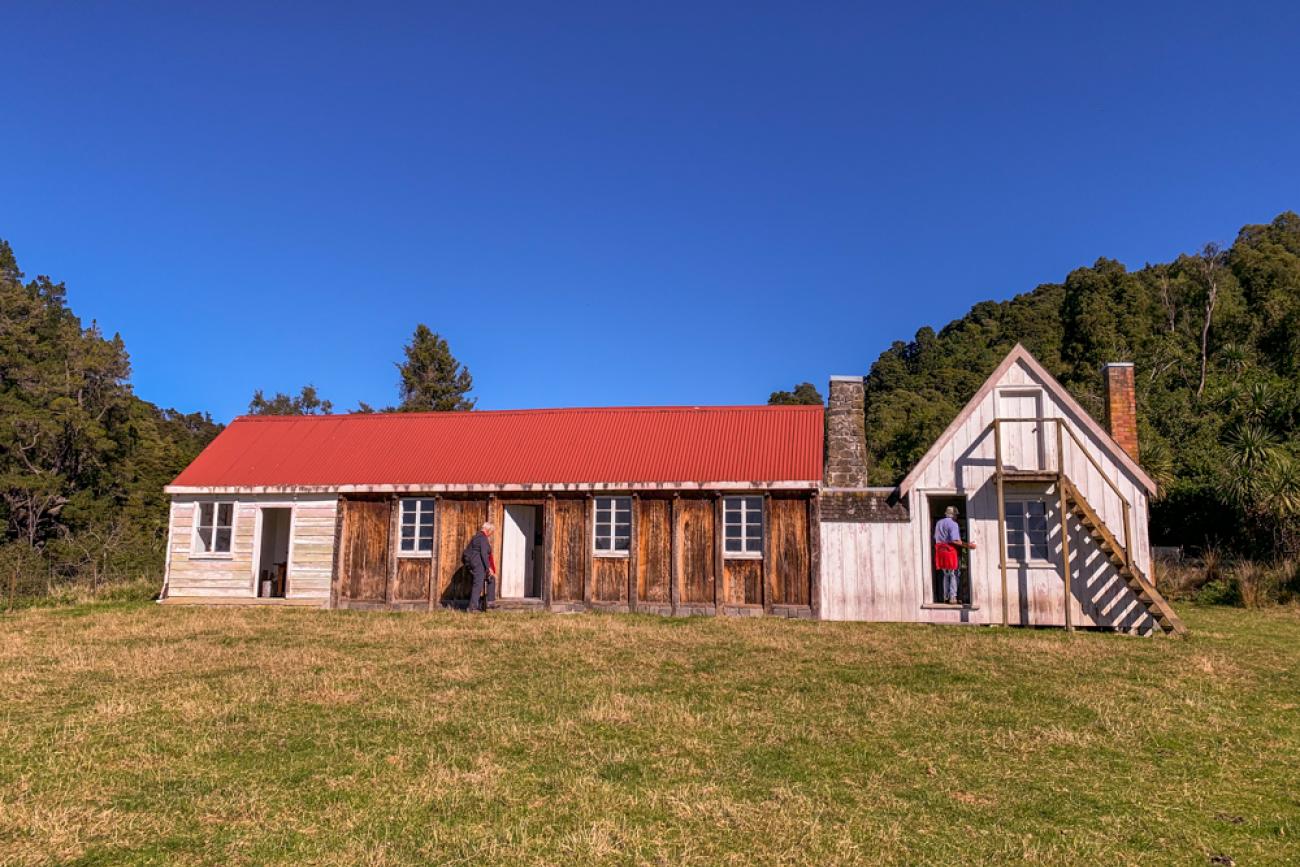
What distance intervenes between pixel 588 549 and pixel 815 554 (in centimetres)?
513

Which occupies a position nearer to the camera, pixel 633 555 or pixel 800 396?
pixel 633 555

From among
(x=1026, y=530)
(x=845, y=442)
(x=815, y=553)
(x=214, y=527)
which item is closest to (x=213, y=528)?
(x=214, y=527)

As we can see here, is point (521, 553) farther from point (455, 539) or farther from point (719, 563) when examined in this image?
point (719, 563)

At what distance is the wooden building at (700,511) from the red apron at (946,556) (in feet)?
1.34

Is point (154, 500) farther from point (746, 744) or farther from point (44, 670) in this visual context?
point (746, 744)

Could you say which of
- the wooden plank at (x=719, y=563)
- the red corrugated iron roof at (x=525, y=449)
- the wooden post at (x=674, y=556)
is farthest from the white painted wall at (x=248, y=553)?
the wooden plank at (x=719, y=563)

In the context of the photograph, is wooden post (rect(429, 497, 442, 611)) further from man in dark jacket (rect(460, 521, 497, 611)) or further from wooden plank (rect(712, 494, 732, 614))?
wooden plank (rect(712, 494, 732, 614))

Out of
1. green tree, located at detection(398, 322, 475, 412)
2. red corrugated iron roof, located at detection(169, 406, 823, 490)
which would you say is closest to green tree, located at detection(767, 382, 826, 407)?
green tree, located at detection(398, 322, 475, 412)

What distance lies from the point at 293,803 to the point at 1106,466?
54.1 feet

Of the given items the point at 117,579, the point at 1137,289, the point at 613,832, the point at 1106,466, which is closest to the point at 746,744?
the point at 613,832

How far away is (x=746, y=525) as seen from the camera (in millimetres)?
19859

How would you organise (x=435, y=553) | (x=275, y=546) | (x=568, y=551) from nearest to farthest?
(x=568, y=551)
(x=435, y=553)
(x=275, y=546)

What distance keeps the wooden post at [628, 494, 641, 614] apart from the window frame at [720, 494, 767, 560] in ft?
6.49

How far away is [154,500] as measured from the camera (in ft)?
153
